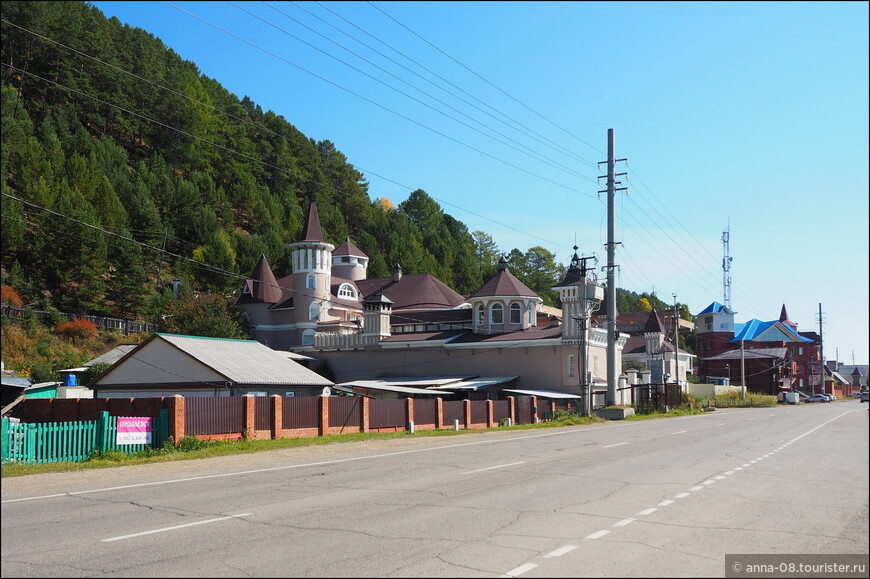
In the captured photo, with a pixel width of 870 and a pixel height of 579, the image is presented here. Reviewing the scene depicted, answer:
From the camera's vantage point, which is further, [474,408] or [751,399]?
[751,399]

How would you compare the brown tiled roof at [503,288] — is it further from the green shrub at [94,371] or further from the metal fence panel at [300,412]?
the metal fence panel at [300,412]

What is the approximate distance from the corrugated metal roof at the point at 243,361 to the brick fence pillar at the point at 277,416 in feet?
12.0

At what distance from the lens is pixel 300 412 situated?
33.1 metres

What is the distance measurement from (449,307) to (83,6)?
221 ft

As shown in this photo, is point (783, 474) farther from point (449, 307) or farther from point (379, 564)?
point (449, 307)

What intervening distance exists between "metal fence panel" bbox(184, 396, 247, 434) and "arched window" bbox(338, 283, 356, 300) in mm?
45659

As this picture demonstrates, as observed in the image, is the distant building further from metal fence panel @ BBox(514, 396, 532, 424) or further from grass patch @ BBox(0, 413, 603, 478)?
grass patch @ BBox(0, 413, 603, 478)

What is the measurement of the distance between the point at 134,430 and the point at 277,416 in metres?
7.64

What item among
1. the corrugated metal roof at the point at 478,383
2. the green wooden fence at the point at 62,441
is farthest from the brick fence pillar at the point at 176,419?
the corrugated metal roof at the point at 478,383

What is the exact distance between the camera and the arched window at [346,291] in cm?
7556

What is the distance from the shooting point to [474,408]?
42.3m

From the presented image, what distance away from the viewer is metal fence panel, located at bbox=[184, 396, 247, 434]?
2709 cm

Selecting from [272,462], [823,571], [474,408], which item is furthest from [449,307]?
[823,571]

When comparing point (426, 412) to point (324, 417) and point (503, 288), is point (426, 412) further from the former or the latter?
point (503, 288)
